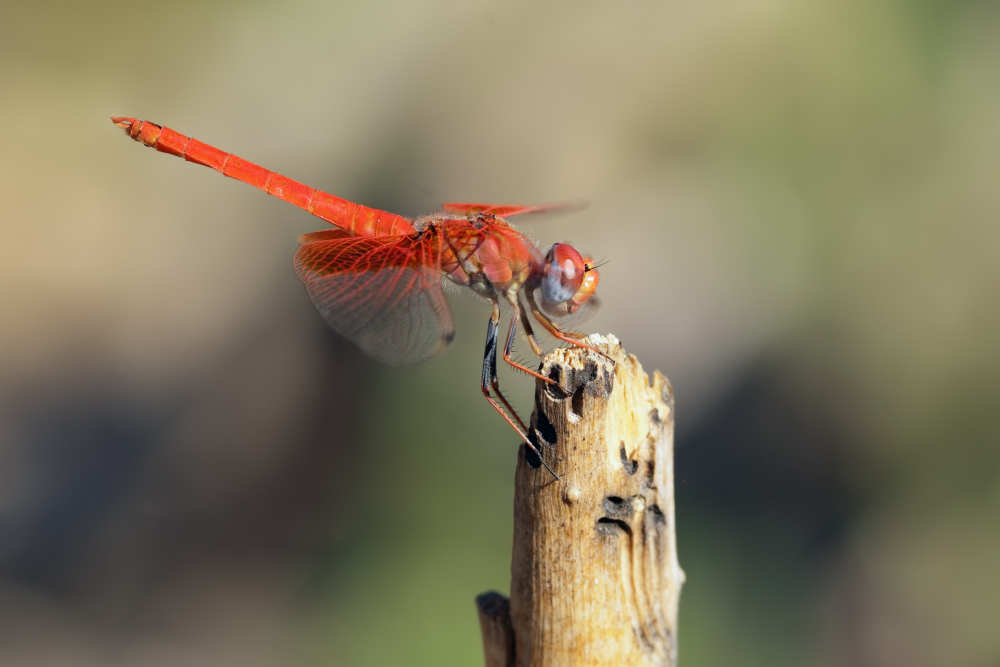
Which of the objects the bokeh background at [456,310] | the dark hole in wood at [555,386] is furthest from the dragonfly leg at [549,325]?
the bokeh background at [456,310]

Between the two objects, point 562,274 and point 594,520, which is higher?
point 562,274

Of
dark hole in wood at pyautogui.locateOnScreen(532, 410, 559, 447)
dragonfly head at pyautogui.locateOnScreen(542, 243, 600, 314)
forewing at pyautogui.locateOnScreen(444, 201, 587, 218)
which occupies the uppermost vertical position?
forewing at pyautogui.locateOnScreen(444, 201, 587, 218)

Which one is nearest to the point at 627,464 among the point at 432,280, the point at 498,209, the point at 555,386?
the point at 555,386

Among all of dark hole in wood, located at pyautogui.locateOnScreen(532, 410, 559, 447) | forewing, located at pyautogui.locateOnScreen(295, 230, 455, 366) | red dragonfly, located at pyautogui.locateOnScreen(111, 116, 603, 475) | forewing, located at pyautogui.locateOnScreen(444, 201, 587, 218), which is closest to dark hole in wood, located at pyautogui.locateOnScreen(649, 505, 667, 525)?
dark hole in wood, located at pyautogui.locateOnScreen(532, 410, 559, 447)

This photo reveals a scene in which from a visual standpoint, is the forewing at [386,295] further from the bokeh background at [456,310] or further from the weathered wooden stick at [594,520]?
the bokeh background at [456,310]

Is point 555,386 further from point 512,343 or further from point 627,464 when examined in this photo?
point 512,343

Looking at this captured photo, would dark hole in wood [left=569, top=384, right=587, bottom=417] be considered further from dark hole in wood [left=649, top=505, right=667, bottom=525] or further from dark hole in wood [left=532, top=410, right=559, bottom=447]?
dark hole in wood [left=649, top=505, right=667, bottom=525]
